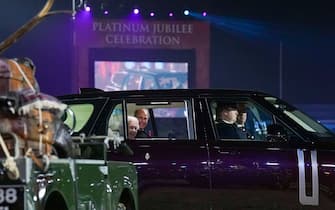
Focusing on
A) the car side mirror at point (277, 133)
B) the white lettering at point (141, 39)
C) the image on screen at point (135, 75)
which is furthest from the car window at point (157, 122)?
the white lettering at point (141, 39)

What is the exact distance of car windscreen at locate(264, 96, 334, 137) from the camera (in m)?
6.51

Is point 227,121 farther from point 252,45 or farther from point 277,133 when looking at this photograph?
point 252,45

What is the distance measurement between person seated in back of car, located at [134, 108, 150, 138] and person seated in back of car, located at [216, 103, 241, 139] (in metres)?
0.71

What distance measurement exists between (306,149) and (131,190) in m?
1.69

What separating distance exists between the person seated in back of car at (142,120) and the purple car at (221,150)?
38 millimetres

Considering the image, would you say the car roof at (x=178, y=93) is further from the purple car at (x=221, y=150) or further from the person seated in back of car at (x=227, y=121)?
the person seated in back of car at (x=227, y=121)

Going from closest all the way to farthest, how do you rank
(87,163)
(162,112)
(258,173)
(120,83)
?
(87,163)
(258,173)
(162,112)
(120,83)

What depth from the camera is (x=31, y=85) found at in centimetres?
316

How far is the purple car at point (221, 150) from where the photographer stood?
629cm

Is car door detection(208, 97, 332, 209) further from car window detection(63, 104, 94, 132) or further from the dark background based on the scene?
the dark background

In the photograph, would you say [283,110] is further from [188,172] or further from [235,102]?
[188,172]

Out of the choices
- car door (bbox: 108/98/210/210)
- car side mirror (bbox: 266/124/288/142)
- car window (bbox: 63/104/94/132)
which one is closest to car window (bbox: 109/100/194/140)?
car door (bbox: 108/98/210/210)

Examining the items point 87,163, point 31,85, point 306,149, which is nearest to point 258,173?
point 306,149

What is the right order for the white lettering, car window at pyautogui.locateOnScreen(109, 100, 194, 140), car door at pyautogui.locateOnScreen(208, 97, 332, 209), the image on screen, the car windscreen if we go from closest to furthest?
car door at pyautogui.locateOnScreen(208, 97, 332, 209) < the car windscreen < car window at pyautogui.locateOnScreen(109, 100, 194, 140) < the image on screen < the white lettering
